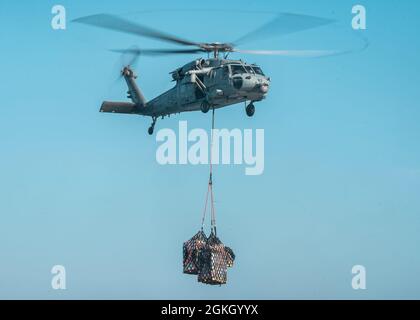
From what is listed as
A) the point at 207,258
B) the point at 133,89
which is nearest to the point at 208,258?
the point at 207,258

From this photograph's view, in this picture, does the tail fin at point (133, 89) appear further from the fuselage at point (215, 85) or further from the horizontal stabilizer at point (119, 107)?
the fuselage at point (215, 85)

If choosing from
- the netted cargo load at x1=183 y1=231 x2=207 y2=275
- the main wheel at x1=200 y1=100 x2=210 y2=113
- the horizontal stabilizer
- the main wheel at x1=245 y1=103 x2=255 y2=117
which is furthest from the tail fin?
the netted cargo load at x1=183 y1=231 x2=207 y2=275

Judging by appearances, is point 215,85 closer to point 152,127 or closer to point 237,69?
point 237,69

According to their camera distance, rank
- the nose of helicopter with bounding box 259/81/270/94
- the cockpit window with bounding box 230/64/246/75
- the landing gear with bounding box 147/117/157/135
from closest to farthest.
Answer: the nose of helicopter with bounding box 259/81/270/94 → the cockpit window with bounding box 230/64/246/75 → the landing gear with bounding box 147/117/157/135

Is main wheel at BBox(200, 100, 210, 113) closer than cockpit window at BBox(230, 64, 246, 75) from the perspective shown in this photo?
No

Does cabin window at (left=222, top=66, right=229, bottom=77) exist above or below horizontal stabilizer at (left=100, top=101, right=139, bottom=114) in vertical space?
below

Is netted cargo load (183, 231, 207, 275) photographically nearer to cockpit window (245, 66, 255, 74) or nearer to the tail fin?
cockpit window (245, 66, 255, 74)
